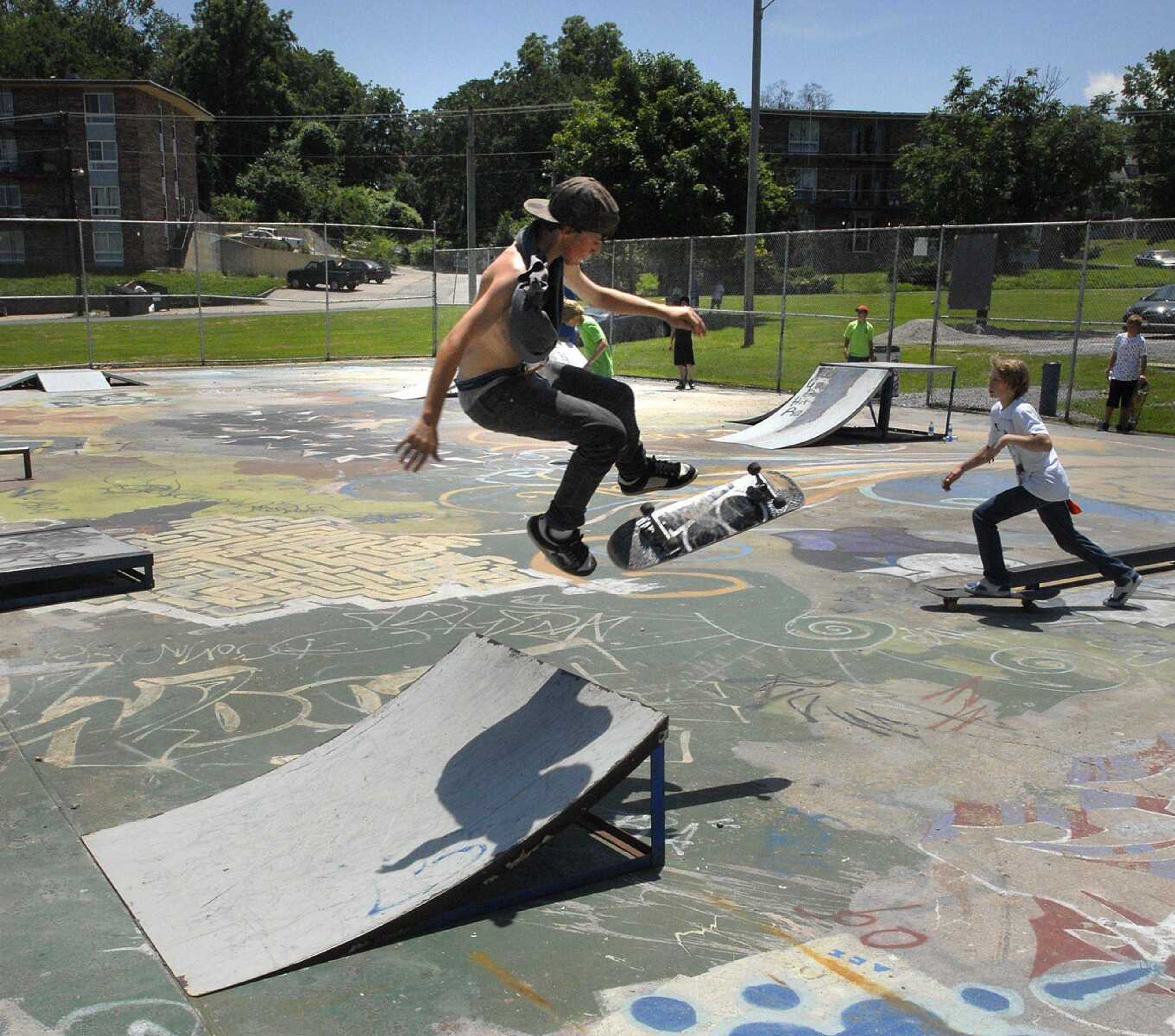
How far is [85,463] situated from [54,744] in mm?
8783

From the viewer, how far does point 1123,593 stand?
282 inches

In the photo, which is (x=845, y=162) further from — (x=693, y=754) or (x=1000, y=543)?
(x=693, y=754)

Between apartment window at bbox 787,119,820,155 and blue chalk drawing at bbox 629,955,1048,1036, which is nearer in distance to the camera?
blue chalk drawing at bbox 629,955,1048,1036

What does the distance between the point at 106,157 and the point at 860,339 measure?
4738 cm

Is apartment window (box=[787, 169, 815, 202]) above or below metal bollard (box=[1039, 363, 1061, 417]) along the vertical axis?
above

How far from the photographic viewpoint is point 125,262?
39250 millimetres

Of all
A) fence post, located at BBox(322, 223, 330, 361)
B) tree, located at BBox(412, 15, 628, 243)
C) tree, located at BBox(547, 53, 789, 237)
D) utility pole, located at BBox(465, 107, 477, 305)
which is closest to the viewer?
fence post, located at BBox(322, 223, 330, 361)

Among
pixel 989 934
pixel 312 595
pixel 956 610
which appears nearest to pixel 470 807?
pixel 989 934

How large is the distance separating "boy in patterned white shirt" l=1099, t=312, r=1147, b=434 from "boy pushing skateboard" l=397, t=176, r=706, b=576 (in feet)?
43.3

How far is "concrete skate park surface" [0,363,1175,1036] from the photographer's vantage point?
3.06 m

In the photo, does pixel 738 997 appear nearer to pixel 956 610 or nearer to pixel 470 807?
pixel 470 807

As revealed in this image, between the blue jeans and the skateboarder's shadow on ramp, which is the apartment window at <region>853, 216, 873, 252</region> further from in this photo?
the skateboarder's shadow on ramp

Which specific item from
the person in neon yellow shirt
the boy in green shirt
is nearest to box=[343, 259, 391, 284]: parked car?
the person in neon yellow shirt

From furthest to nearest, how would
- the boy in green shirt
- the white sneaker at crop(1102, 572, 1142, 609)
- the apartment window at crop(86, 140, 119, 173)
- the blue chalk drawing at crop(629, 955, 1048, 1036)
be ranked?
1. the apartment window at crop(86, 140, 119, 173)
2. the boy in green shirt
3. the white sneaker at crop(1102, 572, 1142, 609)
4. the blue chalk drawing at crop(629, 955, 1048, 1036)
